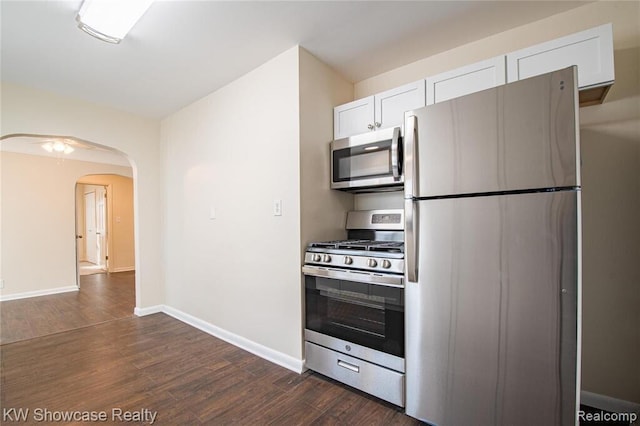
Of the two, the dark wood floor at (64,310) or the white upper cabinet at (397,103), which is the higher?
the white upper cabinet at (397,103)

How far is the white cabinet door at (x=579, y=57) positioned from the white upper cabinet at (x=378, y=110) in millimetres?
611

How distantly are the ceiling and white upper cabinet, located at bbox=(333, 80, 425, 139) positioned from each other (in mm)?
394

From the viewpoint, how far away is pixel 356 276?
188 cm

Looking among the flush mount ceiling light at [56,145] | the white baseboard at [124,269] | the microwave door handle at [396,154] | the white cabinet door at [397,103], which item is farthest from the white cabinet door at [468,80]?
the white baseboard at [124,269]

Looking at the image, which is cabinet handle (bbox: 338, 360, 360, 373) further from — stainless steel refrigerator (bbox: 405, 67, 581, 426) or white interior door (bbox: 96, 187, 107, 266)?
white interior door (bbox: 96, 187, 107, 266)

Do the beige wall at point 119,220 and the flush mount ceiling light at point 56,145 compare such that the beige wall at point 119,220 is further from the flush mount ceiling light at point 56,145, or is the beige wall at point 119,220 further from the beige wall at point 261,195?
the beige wall at point 261,195

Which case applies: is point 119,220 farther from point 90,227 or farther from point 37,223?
point 90,227

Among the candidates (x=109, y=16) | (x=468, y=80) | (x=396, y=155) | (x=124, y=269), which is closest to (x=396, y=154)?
(x=396, y=155)

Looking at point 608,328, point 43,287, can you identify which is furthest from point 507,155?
point 43,287

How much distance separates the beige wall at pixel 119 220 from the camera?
22.6 ft

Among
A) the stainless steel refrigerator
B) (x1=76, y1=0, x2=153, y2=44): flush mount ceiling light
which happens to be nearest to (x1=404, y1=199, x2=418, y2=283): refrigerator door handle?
the stainless steel refrigerator

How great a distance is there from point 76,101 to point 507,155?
13.7ft

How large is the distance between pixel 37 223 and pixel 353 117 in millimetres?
5732

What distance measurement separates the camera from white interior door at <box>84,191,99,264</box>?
835cm
